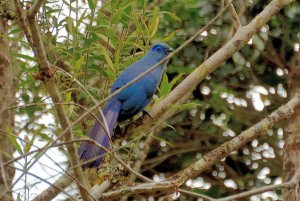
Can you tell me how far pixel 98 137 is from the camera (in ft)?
13.5

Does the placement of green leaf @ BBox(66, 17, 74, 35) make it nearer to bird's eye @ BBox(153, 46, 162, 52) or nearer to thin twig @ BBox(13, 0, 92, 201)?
bird's eye @ BBox(153, 46, 162, 52)

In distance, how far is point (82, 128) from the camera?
174 inches

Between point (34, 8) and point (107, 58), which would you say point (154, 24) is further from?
point (34, 8)

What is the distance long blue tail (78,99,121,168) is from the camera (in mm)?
3856

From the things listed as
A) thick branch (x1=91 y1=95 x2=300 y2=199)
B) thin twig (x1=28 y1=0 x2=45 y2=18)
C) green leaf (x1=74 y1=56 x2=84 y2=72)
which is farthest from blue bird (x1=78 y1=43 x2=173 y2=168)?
thin twig (x1=28 y1=0 x2=45 y2=18)

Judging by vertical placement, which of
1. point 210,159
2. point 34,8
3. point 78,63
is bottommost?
point 210,159

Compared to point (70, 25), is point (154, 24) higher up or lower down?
lower down

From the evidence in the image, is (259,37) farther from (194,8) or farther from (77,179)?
(77,179)

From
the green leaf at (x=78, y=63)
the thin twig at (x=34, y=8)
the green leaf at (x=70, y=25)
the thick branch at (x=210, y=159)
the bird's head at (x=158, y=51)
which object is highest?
the bird's head at (x=158, y=51)

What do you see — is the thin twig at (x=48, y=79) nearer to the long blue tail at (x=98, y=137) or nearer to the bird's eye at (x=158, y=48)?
the long blue tail at (x=98, y=137)

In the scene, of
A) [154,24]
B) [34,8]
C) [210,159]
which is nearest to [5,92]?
[154,24]

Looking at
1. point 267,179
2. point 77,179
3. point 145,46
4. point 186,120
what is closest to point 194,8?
point 186,120

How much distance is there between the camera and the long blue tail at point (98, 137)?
12.7ft

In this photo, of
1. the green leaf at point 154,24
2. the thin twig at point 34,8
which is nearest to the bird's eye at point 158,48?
the green leaf at point 154,24
